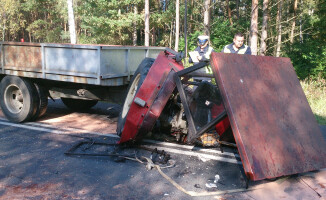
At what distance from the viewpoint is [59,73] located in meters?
5.56

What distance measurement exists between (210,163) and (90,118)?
11.9ft

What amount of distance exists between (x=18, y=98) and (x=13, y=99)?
11.2 inches

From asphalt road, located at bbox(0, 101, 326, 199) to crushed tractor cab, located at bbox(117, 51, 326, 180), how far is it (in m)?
0.31

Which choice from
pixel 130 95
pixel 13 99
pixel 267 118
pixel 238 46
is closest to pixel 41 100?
pixel 13 99

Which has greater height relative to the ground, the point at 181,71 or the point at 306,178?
the point at 181,71

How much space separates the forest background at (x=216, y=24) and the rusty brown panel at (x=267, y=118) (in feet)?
12.6

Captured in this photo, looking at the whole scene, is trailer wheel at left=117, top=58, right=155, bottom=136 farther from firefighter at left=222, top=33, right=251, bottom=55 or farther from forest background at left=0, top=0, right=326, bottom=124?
forest background at left=0, top=0, right=326, bottom=124

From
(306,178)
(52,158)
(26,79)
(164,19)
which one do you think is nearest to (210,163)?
(306,178)

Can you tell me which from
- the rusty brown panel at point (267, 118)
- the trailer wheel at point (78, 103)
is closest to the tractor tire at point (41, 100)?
the trailer wheel at point (78, 103)

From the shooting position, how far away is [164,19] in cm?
2645

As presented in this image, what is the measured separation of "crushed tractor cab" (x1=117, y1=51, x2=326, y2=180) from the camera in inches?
126

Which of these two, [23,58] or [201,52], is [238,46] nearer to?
[201,52]

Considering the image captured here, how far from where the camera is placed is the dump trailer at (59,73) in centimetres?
517

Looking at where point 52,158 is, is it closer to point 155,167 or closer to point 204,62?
point 155,167
